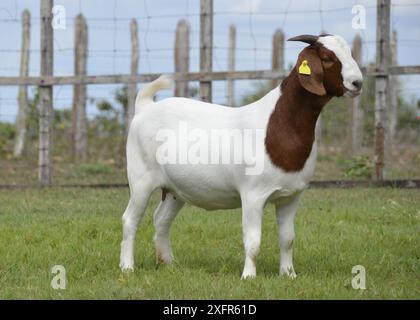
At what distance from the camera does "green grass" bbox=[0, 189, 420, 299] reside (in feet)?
18.9

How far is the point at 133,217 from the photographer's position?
265 inches

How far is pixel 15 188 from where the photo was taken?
1235 cm

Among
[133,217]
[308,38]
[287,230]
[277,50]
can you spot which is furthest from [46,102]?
[277,50]

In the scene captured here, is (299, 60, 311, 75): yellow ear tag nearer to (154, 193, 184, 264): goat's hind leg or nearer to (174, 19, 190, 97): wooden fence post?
(154, 193, 184, 264): goat's hind leg

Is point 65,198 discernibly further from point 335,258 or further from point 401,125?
point 401,125

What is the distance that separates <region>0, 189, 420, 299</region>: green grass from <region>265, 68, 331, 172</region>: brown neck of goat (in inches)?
35.5

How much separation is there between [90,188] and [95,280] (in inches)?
240

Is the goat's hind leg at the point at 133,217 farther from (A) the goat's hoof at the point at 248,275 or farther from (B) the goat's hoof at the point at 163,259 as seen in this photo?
(A) the goat's hoof at the point at 248,275

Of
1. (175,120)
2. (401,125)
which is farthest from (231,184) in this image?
(401,125)

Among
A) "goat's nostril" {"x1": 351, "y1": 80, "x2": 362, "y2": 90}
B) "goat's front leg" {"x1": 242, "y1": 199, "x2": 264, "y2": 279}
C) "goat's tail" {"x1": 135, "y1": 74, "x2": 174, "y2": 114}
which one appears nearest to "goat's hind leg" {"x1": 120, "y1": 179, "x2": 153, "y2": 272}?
"goat's tail" {"x1": 135, "y1": 74, "x2": 174, "y2": 114}

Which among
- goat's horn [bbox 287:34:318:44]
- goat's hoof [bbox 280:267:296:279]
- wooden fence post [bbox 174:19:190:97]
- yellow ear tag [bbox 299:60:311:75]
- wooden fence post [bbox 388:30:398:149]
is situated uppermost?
wooden fence post [bbox 174:19:190:97]

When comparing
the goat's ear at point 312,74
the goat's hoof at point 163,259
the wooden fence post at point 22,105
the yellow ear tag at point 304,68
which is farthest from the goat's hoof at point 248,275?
the wooden fence post at point 22,105
